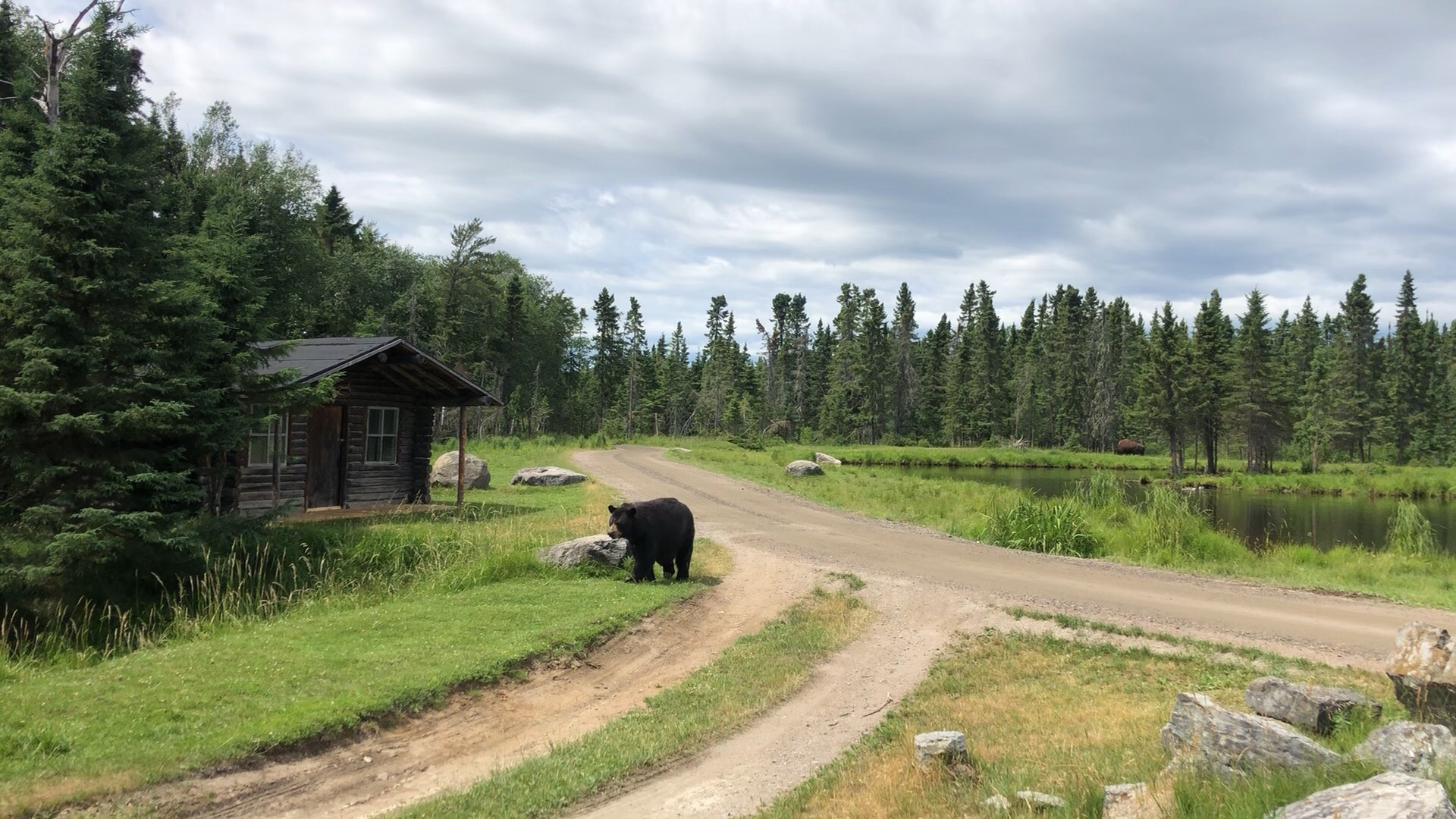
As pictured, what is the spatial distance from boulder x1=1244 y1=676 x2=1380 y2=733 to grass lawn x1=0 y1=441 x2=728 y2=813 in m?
7.17

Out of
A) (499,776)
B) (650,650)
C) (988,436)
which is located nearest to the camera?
(499,776)

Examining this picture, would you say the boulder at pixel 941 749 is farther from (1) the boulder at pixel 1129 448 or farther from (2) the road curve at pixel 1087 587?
(1) the boulder at pixel 1129 448

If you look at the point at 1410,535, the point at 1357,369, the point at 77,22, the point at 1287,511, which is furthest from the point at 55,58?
the point at 1357,369

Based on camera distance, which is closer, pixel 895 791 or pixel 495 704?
pixel 895 791

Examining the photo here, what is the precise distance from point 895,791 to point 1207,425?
213 ft

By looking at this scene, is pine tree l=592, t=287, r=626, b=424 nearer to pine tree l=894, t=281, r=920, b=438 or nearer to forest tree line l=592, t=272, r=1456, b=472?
forest tree line l=592, t=272, r=1456, b=472

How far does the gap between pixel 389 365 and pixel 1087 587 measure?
1772 cm

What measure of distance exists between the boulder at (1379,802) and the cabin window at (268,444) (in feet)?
68.4

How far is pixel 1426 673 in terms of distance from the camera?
5.92 meters

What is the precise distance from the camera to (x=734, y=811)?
6.47 metres

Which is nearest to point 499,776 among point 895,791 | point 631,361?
point 895,791

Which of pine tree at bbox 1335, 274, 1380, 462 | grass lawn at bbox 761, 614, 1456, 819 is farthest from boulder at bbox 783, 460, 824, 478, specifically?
pine tree at bbox 1335, 274, 1380, 462

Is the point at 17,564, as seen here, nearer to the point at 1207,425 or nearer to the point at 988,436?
the point at 1207,425

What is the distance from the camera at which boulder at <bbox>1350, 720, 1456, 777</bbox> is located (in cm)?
470
